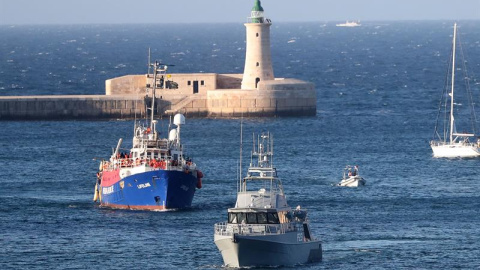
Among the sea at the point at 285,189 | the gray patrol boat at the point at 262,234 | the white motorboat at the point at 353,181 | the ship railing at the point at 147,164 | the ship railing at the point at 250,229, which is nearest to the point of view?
the gray patrol boat at the point at 262,234

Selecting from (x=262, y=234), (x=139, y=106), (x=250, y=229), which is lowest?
(x=139, y=106)

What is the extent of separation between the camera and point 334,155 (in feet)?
371

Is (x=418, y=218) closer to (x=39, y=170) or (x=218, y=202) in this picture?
(x=218, y=202)

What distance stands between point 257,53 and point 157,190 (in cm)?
6263

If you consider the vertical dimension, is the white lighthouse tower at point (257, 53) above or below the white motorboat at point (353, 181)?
above

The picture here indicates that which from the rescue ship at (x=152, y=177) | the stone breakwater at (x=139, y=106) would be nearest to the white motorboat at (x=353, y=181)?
the rescue ship at (x=152, y=177)

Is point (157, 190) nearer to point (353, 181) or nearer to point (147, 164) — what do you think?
point (147, 164)

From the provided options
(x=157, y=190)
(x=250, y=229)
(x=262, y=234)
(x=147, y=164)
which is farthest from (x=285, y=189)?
(x=262, y=234)

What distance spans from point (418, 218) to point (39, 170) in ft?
106

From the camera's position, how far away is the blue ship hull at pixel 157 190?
84.2 meters

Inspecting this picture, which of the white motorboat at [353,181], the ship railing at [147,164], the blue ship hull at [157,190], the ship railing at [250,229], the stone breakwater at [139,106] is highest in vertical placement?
the ship railing at [250,229]

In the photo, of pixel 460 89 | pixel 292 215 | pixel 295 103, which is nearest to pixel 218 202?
pixel 292 215

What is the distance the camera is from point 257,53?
14600 centimetres

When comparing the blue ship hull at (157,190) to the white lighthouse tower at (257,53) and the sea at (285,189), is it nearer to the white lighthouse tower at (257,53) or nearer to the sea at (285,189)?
the sea at (285,189)
